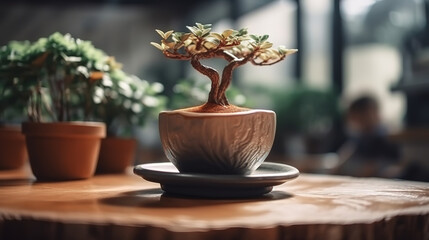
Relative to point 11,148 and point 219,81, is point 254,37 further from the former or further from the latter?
point 11,148

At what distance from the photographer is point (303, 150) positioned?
411cm

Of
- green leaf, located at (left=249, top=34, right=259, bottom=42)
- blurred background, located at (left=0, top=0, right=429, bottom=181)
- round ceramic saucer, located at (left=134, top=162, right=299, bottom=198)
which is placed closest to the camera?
round ceramic saucer, located at (left=134, top=162, right=299, bottom=198)

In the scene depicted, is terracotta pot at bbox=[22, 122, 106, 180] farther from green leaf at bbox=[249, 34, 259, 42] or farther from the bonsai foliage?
green leaf at bbox=[249, 34, 259, 42]

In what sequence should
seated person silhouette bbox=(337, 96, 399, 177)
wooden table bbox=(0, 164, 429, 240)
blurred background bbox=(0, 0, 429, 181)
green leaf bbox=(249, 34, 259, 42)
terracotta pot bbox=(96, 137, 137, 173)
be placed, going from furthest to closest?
seated person silhouette bbox=(337, 96, 399, 177)
blurred background bbox=(0, 0, 429, 181)
terracotta pot bbox=(96, 137, 137, 173)
green leaf bbox=(249, 34, 259, 42)
wooden table bbox=(0, 164, 429, 240)

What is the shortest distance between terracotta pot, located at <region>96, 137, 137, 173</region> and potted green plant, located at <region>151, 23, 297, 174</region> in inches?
22.6

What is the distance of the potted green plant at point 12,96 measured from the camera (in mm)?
1304

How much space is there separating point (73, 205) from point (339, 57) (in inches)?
160

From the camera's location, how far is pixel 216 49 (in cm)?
101

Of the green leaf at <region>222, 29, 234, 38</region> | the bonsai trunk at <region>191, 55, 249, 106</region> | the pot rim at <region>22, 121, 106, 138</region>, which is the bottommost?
the pot rim at <region>22, 121, 106, 138</region>

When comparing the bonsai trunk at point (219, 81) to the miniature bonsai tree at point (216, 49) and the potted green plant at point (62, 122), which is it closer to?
the miniature bonsai tree at point (216, 49)

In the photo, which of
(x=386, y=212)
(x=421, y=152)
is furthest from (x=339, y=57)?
(x=386, y=212)

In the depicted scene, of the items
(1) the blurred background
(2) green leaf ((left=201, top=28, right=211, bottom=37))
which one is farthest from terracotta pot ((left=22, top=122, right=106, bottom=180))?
(1) the blurred background

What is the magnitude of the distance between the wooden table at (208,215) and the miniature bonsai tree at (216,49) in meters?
0.23

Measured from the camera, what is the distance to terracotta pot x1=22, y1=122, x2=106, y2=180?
4.09 ft
